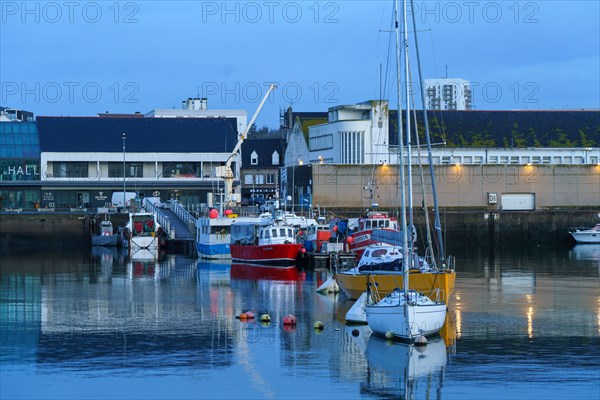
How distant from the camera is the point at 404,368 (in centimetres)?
3006

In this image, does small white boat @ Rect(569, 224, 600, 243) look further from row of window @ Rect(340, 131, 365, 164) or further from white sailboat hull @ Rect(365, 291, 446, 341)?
white sailboat hull @ Rect(365, 291, 446, 341)

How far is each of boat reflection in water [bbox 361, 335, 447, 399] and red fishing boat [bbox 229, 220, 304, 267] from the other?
3072 cm

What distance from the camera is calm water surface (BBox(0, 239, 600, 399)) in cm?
2802

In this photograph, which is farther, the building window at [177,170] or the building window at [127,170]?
the building window at [177,170]

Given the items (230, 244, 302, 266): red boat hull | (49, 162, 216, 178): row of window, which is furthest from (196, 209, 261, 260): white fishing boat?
(49, 162, 216, 178): row of window

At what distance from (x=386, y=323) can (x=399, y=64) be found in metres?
11.0

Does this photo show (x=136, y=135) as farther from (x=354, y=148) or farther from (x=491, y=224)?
(x=491, y=224)

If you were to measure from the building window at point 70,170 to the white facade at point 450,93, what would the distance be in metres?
41.1

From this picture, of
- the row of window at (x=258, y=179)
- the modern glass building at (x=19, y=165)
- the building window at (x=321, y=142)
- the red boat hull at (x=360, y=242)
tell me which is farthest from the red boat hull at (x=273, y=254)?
the row of window at (x=258, y=179)

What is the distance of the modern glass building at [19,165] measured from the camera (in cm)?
10750

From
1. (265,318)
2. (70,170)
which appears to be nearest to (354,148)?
(70,170)

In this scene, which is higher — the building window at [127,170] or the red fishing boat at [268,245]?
the building window at [127,170]

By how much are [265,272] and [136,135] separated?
54695mm

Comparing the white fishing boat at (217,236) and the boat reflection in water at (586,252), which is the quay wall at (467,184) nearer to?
the boat reflection in water at (586,252)
